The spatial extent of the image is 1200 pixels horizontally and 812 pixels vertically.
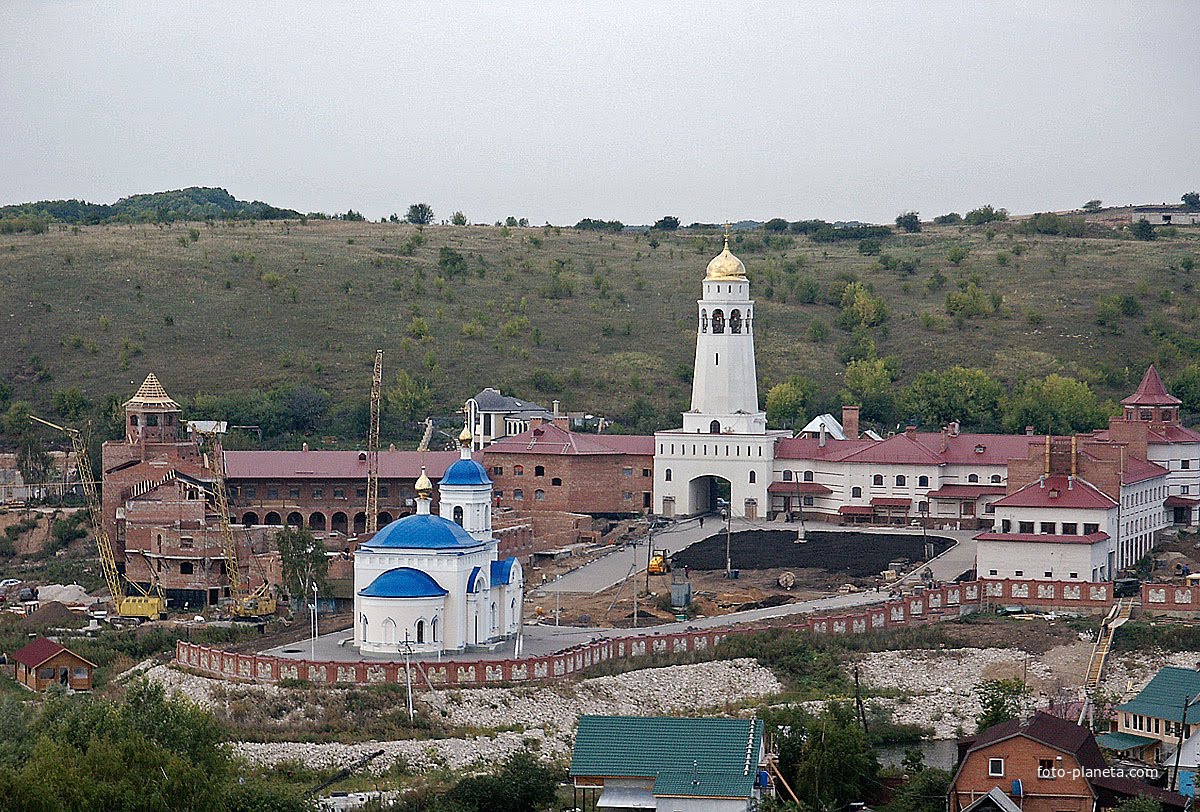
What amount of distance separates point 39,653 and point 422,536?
11.1 m

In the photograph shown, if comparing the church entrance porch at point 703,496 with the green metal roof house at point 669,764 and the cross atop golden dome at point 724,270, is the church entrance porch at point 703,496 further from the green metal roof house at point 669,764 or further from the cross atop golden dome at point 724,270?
the green metal roof house at point 669,764

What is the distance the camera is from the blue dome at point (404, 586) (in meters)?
62.8

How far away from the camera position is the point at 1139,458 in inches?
3184

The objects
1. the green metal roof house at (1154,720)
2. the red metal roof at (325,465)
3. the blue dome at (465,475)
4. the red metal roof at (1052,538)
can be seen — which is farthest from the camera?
the red metal roof at (325,465)

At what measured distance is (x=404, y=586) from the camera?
207ft

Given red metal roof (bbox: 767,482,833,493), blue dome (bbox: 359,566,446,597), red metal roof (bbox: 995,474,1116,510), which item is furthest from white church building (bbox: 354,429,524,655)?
red metal roof (bbox: 767,482,833,493)

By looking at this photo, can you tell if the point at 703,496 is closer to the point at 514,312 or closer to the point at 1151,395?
the point at 1151,395

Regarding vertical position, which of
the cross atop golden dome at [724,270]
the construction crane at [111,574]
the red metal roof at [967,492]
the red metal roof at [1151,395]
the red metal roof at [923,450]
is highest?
the cross atop golden dome at [724,270]

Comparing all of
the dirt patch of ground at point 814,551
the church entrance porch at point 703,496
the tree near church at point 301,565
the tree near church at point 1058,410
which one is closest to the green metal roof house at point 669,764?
the tree near church at point 301,565

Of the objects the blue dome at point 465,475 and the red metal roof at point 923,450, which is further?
the red metal roof at point 923,450

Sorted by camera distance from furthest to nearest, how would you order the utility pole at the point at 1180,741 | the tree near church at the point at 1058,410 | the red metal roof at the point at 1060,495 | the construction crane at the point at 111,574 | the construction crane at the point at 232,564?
the tree near church at the point at 1058,410
the construction crane at the point at 111,574
the construction crane at the point at 232,564
the red metal roof at the point at 1060,495
the utility pole at the point at 1180,741

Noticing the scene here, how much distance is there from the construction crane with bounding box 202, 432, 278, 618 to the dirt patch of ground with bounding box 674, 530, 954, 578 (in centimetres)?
1311

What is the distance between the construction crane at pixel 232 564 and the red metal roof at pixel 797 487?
62.9 feet

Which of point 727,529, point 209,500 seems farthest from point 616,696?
point 209,500
